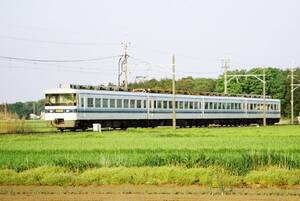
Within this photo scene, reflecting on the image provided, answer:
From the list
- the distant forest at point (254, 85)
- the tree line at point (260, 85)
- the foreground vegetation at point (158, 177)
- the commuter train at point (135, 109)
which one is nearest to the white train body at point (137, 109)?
the commuter train at point (135, 109)

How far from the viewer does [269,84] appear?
116 meters

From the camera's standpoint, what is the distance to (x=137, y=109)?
50.2m

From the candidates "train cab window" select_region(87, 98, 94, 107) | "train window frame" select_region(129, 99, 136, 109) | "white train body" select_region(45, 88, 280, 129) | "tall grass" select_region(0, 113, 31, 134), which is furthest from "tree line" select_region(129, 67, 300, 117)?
"train cab window" select_region(87, 98, 94, 107)

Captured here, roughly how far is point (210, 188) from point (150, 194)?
1.91m

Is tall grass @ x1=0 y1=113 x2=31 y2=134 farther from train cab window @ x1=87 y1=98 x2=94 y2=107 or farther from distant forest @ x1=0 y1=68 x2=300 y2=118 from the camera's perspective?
distant forest @ x1=0 y1=68 x2=300 y2=118

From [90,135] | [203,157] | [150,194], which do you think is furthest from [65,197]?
[90,135]

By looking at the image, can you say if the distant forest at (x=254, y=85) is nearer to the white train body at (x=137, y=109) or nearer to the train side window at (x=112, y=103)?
the white train body at (x=137, y=109)

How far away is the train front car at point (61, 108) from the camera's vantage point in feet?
142

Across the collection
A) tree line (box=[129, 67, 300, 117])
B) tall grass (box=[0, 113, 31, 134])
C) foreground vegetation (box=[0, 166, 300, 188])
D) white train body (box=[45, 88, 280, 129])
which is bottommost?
foreground vegetation (box=[0, 166, 300, 188])

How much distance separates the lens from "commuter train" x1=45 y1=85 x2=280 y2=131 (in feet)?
144

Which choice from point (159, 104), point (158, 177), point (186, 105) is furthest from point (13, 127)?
point (158, 177)

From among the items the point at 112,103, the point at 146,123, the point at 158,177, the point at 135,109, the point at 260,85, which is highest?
the point at 260,85

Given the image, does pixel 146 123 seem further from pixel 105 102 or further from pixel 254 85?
pixel 254 85

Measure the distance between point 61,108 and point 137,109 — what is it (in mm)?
7992
